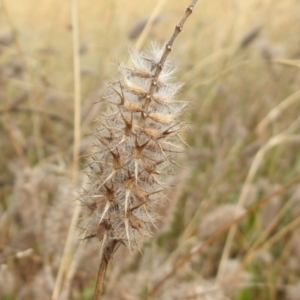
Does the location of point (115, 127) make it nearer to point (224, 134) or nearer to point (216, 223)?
point (216, 223)

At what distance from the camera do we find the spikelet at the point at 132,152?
0.63 metres

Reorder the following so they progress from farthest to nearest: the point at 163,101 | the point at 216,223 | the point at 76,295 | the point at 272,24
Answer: the point at 272,24
the point at 216,223
the point at 76,295
the point at 163,101

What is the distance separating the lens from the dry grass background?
134 cm

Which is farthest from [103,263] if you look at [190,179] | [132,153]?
[190,179]

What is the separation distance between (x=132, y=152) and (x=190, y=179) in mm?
1796

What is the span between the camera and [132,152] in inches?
24.6

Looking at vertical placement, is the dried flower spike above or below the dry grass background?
below

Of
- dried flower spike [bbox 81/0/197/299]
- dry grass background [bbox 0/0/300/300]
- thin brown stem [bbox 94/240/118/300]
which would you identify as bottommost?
thin brown stem [bbox 94/240/118/300]

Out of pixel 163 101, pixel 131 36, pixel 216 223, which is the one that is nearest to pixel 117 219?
pixel 163 101

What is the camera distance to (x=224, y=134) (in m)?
2.47

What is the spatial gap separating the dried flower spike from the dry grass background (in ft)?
0.21

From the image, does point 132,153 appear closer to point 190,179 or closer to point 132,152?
point 132,152

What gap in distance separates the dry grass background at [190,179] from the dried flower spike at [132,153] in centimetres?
6

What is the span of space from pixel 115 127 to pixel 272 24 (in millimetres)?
3714
